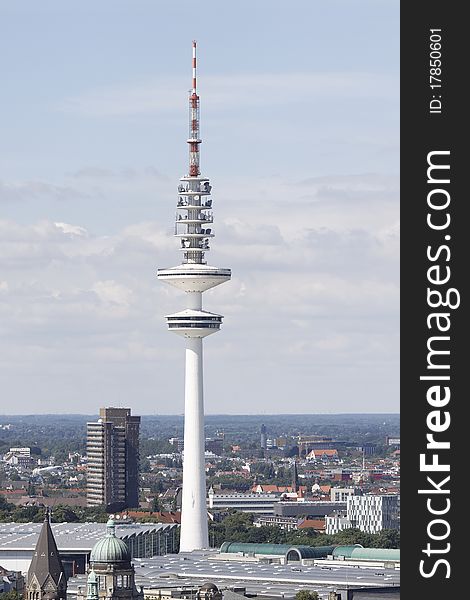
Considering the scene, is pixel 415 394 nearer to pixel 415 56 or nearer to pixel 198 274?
pixel 415 56

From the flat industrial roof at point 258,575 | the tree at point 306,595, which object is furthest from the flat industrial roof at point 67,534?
the tree at point 306,595

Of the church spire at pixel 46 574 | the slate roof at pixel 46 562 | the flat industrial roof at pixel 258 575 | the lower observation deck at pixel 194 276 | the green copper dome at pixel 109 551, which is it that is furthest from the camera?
the lower observation deck at pixel 194 276

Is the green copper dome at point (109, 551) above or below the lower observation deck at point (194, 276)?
below

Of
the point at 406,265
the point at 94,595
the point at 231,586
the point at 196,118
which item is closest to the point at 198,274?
the point at 196,118

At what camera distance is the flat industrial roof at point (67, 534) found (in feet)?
527

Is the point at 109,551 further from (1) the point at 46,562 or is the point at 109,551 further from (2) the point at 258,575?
(2) the point at 258,575

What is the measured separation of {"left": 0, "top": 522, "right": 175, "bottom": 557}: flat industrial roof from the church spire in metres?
45.4

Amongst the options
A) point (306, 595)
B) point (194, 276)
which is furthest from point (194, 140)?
point (306, 595)

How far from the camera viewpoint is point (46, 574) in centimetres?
11025

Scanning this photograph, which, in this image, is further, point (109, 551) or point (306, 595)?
point (306, 595)

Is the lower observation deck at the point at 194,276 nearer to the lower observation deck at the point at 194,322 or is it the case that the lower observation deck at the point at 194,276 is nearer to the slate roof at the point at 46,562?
the lower observation deck at the point at 194,322

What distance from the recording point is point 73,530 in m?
172

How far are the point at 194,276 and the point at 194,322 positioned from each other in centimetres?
341

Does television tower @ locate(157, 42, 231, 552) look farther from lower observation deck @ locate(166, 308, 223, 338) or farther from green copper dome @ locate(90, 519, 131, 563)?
green copper dome @ locate(90, 519, 131, 563)
